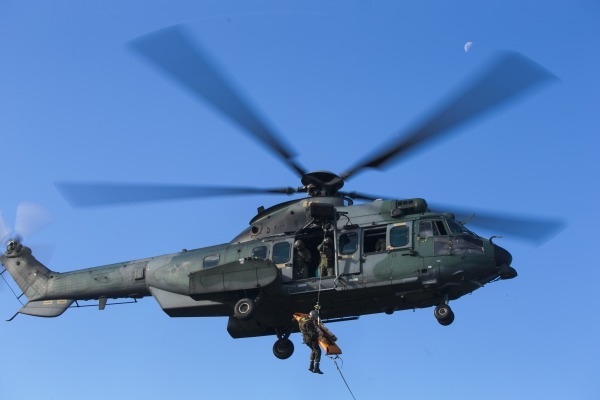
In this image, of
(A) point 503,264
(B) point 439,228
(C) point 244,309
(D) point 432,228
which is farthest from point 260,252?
(A) point 503,264

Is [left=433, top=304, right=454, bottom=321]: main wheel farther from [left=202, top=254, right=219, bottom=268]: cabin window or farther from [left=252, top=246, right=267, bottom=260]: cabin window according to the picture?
[left=202, top=254, right=219, bottom=268]: cabin window

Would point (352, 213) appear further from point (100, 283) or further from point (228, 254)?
point (100, 283)

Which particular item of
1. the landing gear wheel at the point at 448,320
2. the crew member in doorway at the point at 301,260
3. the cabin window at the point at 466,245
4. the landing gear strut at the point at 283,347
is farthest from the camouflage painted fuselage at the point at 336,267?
the landing gear wheel at the point at 448,320

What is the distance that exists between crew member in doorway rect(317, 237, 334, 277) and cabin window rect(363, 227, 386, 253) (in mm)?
742

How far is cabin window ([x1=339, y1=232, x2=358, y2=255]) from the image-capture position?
19344mm

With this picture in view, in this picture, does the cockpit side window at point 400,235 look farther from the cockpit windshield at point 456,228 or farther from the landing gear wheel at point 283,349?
the landing gear wheel at point 283,349

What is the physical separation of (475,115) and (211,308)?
711 cm

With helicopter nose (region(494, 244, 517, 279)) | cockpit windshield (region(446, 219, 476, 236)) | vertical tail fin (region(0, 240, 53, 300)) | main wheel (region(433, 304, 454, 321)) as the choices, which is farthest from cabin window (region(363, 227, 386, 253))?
vertical tail fin (region(0, 240, 53, 300))

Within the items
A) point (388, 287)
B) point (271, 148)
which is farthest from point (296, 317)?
point (271, 148)

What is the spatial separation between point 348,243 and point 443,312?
2.51 m

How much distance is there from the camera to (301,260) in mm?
19750

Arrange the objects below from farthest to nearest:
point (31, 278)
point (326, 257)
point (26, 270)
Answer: point (26, 270)
point (31, 278)
point (326, 257)

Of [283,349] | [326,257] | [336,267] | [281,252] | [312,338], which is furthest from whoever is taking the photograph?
[283,349]

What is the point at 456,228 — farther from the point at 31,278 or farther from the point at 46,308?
the point at 31,278
